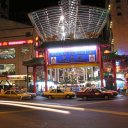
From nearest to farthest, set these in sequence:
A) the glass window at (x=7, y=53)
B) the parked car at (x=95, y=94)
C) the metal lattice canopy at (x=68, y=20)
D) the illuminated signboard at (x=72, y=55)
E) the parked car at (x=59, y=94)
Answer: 1. the parked car at (x=95, y=94)
2. the parked car at (x=59, y=94)
3. the illuminated signboard at (x=72, y=55)
4. the metal lattice canopy at (x=68, y=20)
5. the glass window at (x=7, y=53)

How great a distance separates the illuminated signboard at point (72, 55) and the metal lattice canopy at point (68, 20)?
5610 millimetres

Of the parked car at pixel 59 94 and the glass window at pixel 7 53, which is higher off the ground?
the glass window at pixel 7 53

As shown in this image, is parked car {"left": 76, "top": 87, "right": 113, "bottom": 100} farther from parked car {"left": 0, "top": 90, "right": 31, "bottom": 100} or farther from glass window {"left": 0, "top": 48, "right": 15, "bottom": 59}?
glass window {"left": 0, "top": 48, "right": 15, "bottom": 59}

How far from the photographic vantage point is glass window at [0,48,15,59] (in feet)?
236

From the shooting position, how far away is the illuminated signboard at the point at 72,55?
4349cm

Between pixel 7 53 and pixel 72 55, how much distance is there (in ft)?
104

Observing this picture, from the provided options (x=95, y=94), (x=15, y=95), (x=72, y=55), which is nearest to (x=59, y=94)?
(x=15, y=95)

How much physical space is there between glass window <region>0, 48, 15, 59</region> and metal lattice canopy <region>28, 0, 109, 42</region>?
18.4 m

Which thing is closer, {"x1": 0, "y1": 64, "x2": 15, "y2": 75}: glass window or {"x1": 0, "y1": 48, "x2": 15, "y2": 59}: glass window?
{"x1": 0, "y1": 64, "x2": 15, "y2": 75}: glass window

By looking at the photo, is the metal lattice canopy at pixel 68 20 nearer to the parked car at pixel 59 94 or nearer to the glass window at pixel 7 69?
the parked car at pixel 59 94

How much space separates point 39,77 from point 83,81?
904 cm

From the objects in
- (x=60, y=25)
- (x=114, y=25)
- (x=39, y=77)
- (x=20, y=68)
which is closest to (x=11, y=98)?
(x=39, y=77)

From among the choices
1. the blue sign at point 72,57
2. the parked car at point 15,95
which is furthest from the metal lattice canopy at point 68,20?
the parked car at point 15,95

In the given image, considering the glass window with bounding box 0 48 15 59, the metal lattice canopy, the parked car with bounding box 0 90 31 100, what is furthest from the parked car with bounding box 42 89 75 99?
the glass window with bounding box 0 48 15 59
